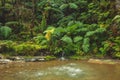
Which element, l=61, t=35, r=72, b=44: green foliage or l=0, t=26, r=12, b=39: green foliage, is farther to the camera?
l=0, t=26, r=12, b=39: green foliage

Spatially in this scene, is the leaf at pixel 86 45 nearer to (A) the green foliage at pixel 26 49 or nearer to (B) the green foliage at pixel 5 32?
(A) the green foliage at pixel 26 49

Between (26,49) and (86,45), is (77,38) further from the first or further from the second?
(26,49)

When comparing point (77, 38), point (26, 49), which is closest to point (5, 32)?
point (26, 49)

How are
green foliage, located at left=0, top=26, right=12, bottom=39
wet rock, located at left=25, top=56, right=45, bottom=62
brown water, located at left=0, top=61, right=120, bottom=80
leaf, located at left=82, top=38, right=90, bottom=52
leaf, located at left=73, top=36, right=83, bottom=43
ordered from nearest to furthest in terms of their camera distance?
brown water, located at left=0, top=61, right=120, bottom=80
wet rock, located at left=25, top=56, right=45, bottom=62
leaf, located at left=82, top=38, right=90, bottom=52
leaf, located at left=73, top=36, right=83, bottom=43
green foliage, located at left=0, top=26, right=12, bottom=39

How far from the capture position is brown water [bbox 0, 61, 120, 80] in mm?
11617

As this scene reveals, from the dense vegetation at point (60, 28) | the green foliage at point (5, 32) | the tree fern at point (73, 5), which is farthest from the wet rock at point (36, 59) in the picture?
the tree fern at point (73, 5)

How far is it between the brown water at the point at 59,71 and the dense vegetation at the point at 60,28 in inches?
75.4

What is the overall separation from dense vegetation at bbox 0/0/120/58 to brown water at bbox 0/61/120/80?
191cm

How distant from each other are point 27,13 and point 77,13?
13.2ft

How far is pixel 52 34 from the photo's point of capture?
17328 mm

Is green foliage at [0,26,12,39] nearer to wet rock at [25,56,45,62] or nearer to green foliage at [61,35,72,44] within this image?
wet rock at [25,56,45,62]

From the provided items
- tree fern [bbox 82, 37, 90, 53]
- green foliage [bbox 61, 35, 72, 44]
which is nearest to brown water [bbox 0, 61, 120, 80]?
tree fern [bbox 82, 37, 90, 53]

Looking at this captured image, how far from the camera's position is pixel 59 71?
12.8 meters

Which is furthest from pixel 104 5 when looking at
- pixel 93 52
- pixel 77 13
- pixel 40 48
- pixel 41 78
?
pixel 41 78
